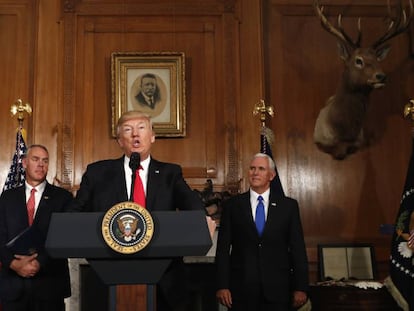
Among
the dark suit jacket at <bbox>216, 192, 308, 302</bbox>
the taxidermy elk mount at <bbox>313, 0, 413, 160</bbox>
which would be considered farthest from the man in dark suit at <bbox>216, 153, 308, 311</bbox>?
the taxidermy elk mount at <bbox>313, 0, 413, 160</bbox>

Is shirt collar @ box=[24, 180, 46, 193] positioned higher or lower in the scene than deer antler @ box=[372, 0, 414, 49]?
lower

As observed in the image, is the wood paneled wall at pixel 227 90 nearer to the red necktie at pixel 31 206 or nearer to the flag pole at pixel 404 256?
the flag pole at pixel 404 256

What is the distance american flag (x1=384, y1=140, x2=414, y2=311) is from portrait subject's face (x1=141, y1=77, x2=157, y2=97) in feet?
7.67

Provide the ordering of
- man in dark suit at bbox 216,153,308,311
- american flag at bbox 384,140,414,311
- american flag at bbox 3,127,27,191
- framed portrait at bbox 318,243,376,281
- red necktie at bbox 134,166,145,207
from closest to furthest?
red necktie at bbox 134,166,145,207 → man in dark suit at bbox 216,153,308,311 → american flag at bbox 384,140,414,311 → american flag at bbox 3,127,27,191 → framed portrait at bbox 318,243,376,281

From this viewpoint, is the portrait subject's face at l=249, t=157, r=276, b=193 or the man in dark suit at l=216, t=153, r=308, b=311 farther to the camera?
the portrait subject's face at l=249, t=157, r=276, b=193

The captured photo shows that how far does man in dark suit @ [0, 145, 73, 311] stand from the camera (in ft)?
11.2

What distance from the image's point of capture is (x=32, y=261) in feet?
11.2

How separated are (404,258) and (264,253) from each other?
1.26 metres

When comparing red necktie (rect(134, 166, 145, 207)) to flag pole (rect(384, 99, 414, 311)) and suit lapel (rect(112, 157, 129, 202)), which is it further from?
flag pole (rect(384, 99, 414, 311))

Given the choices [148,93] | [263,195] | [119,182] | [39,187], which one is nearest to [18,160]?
[39,187]

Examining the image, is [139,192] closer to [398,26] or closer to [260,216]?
[260,216]

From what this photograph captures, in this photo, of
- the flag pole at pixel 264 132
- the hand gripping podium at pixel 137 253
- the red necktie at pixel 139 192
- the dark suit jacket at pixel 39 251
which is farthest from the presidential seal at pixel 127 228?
the flag pole at pixel 264 132

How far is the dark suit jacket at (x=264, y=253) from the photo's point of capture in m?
3.61

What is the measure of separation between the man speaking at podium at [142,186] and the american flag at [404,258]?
2.19 m
